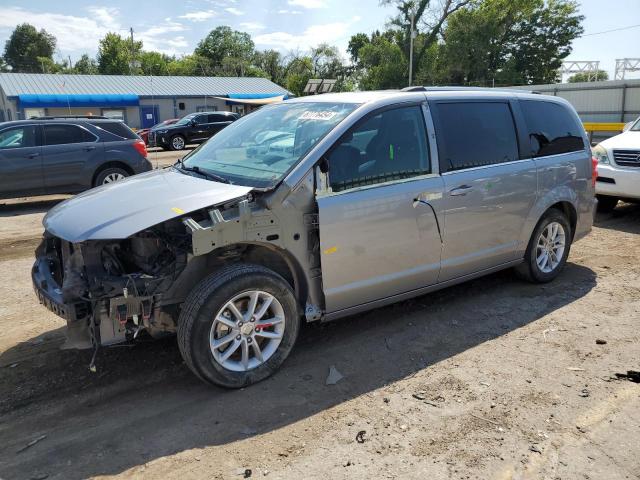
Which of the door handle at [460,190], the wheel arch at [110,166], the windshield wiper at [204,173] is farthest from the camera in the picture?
the wheel arch at [110,166]

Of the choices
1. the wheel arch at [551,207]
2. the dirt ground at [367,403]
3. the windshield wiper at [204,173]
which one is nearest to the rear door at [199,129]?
the dirt ground at [367,403]

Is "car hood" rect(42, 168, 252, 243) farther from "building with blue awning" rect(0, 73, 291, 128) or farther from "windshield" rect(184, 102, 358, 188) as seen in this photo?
"building with blue awning" rect(0, 73, 291, 128)

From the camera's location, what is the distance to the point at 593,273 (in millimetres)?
5828

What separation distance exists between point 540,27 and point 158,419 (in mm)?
57694

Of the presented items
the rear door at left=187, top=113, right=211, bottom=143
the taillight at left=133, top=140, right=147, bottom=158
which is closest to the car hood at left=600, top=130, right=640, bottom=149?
the taillight at left=133, top=140, right=147, bottom=158

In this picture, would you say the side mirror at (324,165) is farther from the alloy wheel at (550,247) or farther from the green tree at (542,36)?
the green tree at (542,36)

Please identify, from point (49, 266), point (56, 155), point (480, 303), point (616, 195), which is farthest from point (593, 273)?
point (56, 155)

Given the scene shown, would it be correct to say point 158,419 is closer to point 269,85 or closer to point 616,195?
point 616,195

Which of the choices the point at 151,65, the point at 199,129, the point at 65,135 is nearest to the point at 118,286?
the point at 65,135

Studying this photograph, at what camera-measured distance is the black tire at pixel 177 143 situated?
25.8 metres

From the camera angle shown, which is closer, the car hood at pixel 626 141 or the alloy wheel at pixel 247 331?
the alloy wheel at pixel 247 331

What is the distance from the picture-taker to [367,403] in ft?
11.0

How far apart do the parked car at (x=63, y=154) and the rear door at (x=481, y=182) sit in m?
8.45

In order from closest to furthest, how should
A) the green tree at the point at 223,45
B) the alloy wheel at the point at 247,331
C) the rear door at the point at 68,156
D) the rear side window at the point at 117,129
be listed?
the alloy wheel at the point at 247,331 → the rear door at the point at 68,156 → the rear side window at the point at 117,129 → the green tree at the point at 223,45
